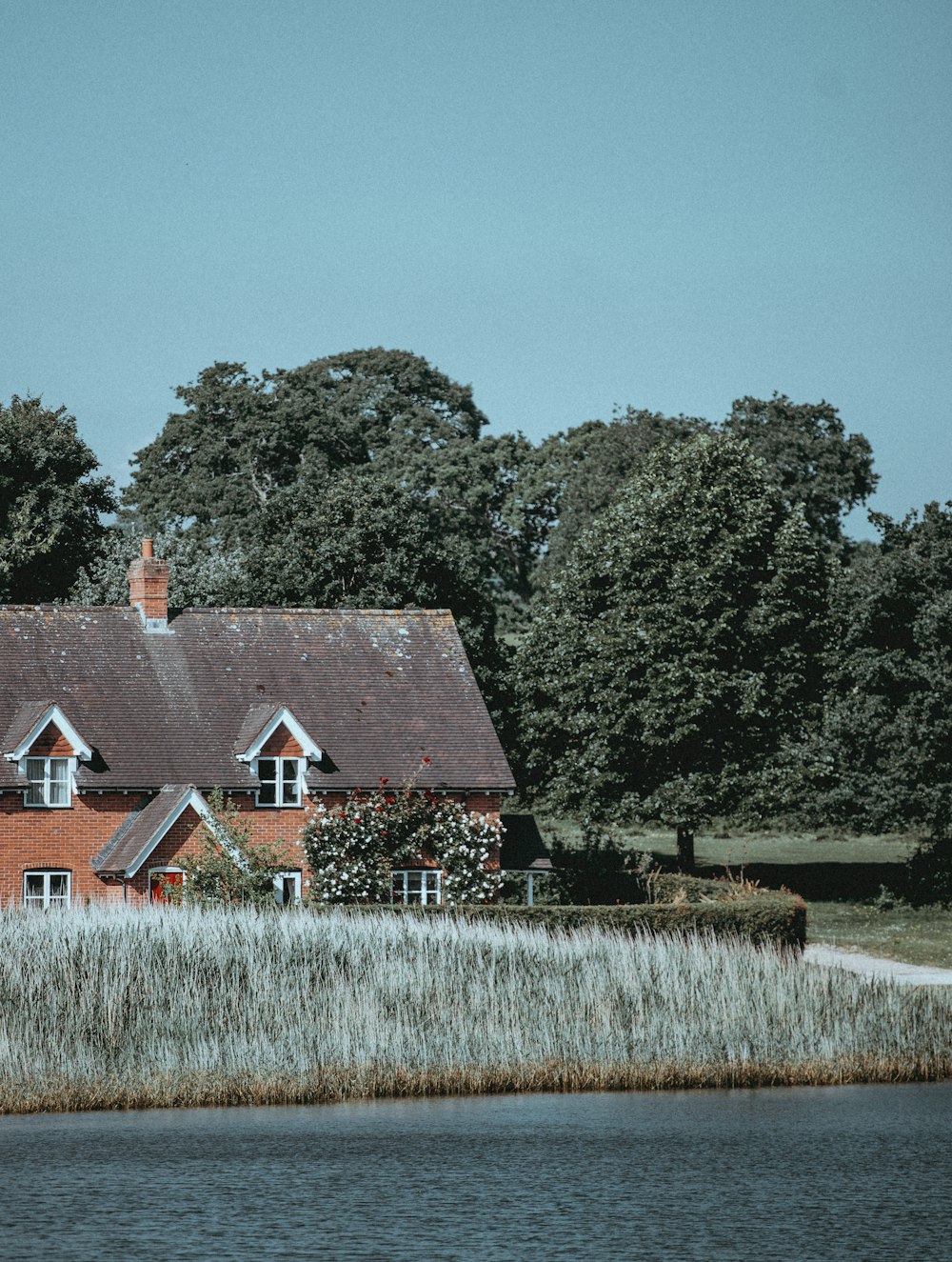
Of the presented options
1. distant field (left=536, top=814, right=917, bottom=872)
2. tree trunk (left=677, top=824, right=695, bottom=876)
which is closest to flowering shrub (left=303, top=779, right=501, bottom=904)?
tree trunk (left=677, top=824, right=695, bottom=876)

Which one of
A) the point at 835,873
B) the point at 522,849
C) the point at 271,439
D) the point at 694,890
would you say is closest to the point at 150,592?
the point at 522,849

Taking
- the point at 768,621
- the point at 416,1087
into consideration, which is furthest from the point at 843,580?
the point at 416,1087

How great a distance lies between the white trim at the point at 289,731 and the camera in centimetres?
4128

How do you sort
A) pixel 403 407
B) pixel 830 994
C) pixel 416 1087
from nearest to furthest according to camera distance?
pixel 416 1087
pixel 830 994
pixel 403 407

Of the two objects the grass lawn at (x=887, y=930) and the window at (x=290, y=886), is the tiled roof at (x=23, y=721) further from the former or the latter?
the grass lawn at (x=887, y=930)

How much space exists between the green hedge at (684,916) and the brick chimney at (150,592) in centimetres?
1392

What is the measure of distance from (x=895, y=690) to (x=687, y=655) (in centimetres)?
589

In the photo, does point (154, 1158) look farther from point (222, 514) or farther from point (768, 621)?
point (222, 514)

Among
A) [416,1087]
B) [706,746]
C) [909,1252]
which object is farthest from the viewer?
[706,746]

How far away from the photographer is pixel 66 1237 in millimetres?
13992

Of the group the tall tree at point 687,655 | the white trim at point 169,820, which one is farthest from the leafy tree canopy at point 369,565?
the white trim at point 169,820

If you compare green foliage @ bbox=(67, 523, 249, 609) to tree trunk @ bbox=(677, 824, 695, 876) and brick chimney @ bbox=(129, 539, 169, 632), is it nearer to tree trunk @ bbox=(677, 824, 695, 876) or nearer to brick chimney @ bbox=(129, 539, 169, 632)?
brick chimney @ bbox=(129, 539, 169, 632)

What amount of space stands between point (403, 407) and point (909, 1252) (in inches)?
2921

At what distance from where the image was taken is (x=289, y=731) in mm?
41656
